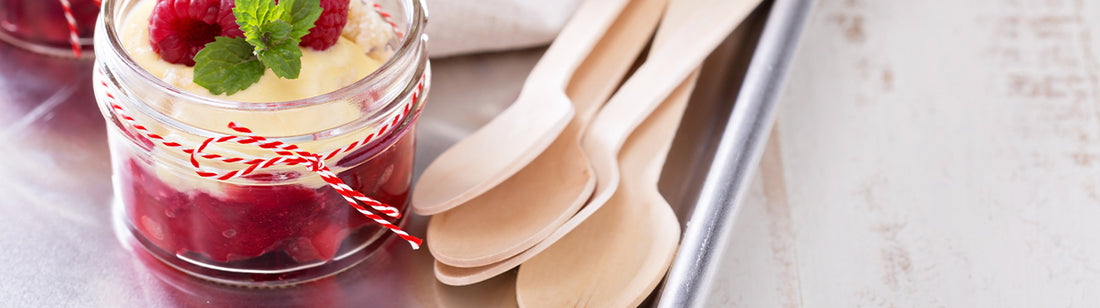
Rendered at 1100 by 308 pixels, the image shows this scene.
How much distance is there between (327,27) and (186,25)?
0.29 ft

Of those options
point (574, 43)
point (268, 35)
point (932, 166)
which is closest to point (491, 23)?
point (574, 43)

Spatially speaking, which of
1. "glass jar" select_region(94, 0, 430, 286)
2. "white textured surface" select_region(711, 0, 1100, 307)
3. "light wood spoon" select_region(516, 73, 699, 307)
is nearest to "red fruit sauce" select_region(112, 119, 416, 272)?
"glass jar" select_region(94, 0, 430, 286)

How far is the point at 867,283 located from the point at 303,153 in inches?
19.8

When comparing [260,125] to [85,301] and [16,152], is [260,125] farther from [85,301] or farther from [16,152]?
[16,152]

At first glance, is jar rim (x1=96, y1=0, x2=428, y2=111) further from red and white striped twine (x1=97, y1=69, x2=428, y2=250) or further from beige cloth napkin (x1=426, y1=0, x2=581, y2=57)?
beige cloth napkin (x1=426, y1=0, x2=581, y2=57)

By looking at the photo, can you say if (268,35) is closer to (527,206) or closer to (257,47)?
(257,47)

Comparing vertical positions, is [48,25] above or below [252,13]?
below

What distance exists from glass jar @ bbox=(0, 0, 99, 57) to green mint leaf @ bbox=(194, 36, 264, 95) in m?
0.30

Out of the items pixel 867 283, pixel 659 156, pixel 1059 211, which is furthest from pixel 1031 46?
pixel 659 156

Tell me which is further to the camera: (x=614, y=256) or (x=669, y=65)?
(x=669, y=65)

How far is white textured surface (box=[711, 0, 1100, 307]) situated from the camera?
0.94m

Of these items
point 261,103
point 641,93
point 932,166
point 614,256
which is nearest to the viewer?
point 261,103

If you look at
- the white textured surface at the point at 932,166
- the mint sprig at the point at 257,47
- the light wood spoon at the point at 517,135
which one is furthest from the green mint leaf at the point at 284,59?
the white textured surface at the point at 932,166

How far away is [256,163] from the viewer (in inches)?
27.0
